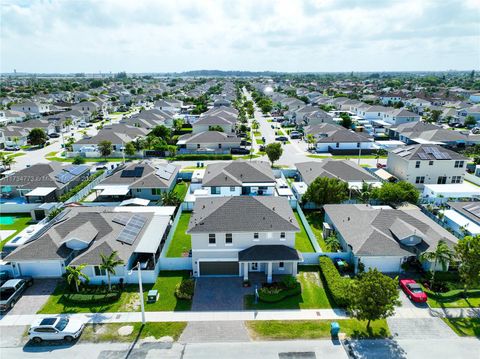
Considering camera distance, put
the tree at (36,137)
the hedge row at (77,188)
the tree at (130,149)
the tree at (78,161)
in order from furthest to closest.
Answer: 1. the tree at (36,137)
2. the tree at (130,149)
3. the tree at (78,161)
4. the hedge row at (77,188)

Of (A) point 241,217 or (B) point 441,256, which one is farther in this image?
(A) point 241,217

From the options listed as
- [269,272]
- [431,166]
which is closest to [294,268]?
[269,272]

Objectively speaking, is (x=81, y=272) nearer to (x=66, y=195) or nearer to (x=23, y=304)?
(x=23, y=304)

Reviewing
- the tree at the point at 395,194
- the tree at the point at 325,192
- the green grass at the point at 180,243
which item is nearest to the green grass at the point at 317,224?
the tree at the point at 325,192

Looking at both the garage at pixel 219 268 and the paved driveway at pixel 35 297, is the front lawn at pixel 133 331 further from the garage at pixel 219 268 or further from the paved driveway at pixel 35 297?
the garage at pixel 219 268

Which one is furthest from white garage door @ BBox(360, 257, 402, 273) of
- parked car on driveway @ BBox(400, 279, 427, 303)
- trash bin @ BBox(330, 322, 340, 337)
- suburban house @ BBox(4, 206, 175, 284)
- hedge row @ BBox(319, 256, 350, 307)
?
suburban house @ BBox(4, 206, 175, 284)

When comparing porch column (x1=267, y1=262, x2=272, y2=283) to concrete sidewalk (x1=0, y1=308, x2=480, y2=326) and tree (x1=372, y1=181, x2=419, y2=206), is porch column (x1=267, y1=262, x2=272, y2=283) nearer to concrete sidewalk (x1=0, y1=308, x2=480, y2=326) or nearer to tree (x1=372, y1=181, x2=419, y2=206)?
concrete sidewalk (x1=0, y1=308, x2=480, y2=326)

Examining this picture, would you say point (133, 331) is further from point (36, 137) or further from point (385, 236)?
point (36, 137)
